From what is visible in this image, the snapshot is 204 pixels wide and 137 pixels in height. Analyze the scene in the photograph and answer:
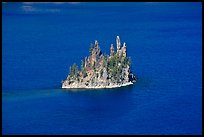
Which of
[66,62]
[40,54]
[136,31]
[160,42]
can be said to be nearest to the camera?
[66,62]

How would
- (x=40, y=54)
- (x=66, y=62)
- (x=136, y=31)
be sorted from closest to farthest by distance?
(x=66, y=62) < (x=40, y=54) < (x=136, y=31)

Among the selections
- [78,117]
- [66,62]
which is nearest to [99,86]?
[78,117]

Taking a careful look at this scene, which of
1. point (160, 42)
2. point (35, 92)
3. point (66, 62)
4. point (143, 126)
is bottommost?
point (143, 126)

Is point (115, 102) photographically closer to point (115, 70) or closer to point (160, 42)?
point (115, 70)

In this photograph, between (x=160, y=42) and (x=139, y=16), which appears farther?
(x=139, y=16)

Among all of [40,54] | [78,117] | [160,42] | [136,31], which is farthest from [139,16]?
[78,117]

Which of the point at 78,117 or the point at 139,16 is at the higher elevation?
the point at 139,16
